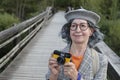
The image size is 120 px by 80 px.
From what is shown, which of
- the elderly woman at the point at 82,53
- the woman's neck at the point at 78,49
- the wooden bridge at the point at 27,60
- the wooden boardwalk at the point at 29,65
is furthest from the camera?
the wooden boardwalk at the point at 29,65

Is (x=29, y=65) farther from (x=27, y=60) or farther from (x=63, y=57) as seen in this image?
(x=63, y=57)

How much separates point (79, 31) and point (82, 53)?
7.8 inches

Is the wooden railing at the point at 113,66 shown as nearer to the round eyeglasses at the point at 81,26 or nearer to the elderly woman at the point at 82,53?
the elderly woman at the point at 82,53

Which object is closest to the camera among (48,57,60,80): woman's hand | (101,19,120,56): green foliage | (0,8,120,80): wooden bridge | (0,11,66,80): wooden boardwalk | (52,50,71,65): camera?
(52,50,71,65): camera

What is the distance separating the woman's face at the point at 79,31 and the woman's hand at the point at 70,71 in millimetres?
311

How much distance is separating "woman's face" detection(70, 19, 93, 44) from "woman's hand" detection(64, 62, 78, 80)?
31 centimetres

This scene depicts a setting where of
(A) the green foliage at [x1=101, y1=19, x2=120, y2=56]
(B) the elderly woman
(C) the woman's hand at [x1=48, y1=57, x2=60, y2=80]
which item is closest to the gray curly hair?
(B) the elderly woman

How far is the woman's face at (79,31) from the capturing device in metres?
3.37

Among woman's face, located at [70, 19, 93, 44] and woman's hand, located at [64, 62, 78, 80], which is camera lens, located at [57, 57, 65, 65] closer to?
woman's hand, located at [64, 62, 78, 80]

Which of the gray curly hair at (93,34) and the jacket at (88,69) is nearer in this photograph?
the jacket at (88,69)

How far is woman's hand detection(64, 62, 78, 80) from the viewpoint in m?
3.14

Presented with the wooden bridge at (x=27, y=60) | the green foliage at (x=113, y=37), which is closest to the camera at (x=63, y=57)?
the wooden bridge at (x=27, y=60)

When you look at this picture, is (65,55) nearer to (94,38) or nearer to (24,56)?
(94,38)

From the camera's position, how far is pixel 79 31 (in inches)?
133
